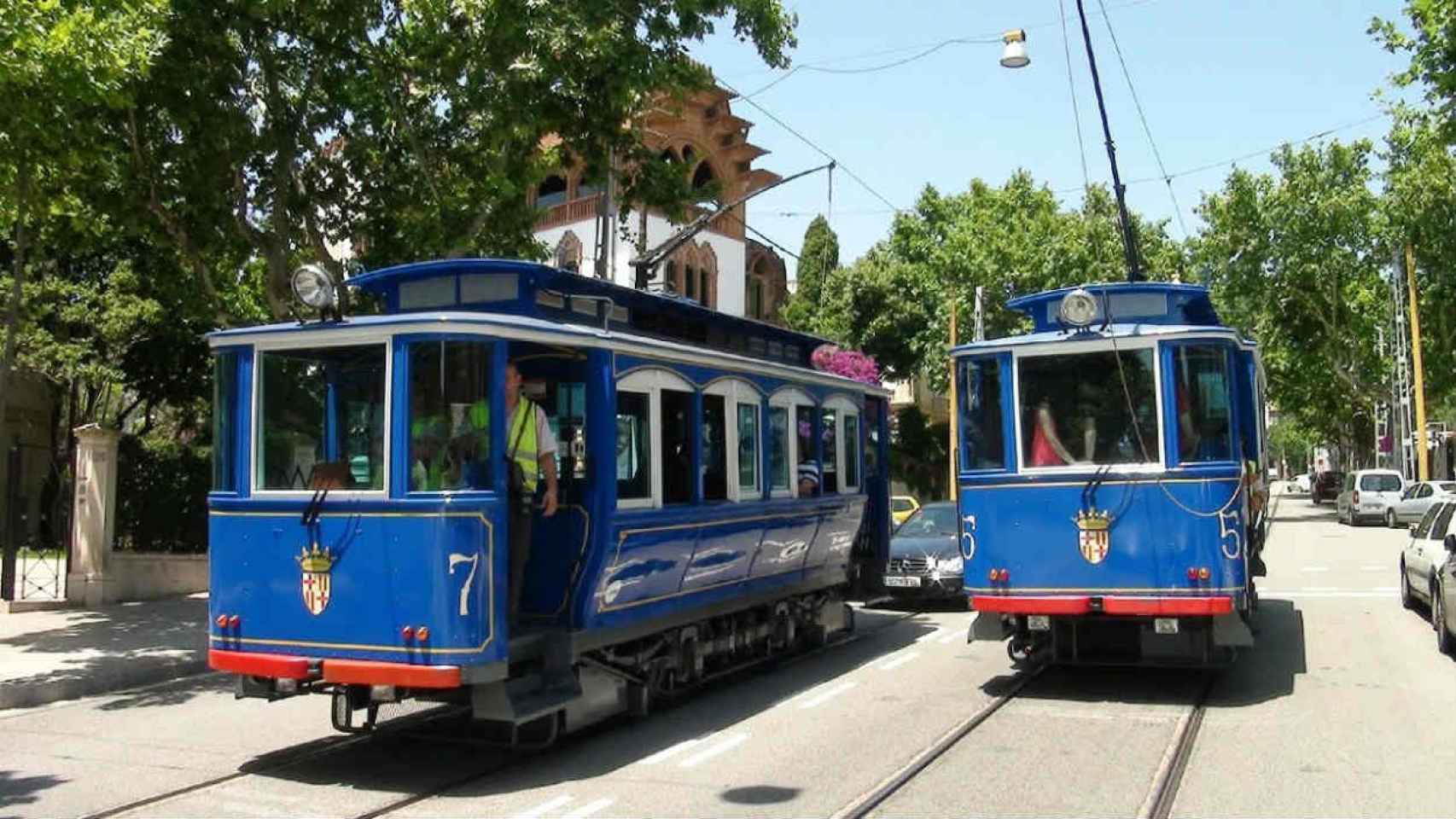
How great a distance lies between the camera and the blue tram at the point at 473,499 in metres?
7.45

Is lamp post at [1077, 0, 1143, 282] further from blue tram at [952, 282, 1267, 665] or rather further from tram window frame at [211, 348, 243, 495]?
tram window frame at [211, 348, 243, 495]

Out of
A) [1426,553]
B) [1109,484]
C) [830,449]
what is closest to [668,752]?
[1109,484]

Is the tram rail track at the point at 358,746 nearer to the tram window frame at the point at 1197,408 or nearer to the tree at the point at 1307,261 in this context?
the tram window frame at the point at 1197,408

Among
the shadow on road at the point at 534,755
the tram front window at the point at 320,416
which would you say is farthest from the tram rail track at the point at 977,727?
the tram front window at the point at 320,416

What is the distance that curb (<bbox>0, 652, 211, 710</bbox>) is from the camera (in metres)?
10.9

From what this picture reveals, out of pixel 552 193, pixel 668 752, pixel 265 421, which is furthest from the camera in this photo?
pixel 552 193

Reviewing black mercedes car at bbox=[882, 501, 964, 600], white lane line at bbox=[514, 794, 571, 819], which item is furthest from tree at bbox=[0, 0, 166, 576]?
black mercedes car at bbox=[882, 501, 964, 600]

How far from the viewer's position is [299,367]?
797 cm

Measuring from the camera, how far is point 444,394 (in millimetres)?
7562

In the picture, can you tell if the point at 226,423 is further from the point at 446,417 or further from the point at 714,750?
the point at 714,750

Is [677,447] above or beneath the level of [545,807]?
above

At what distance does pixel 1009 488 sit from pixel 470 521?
186 inches

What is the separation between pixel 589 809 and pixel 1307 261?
149 ft

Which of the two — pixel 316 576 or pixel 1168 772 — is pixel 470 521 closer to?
pixel 316 576
